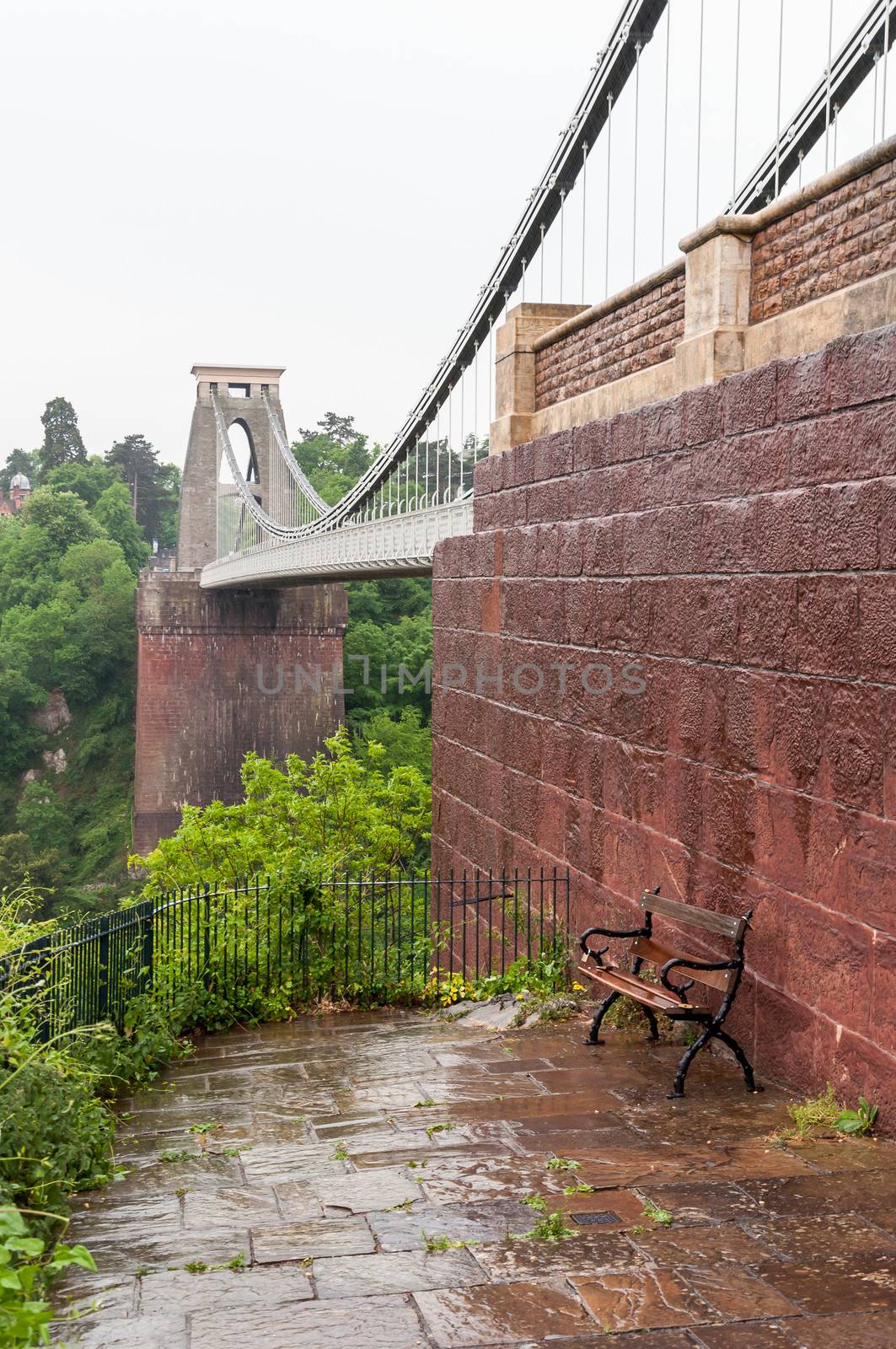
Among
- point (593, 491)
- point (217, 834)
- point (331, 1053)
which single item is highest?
point (593, 491)

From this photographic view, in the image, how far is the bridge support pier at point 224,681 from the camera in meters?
34.6

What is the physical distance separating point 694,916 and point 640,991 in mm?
363

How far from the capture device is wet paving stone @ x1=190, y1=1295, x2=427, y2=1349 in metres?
3.02

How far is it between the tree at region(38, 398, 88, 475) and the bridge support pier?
3874cm

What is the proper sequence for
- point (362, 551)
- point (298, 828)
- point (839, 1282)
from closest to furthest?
point (839, 1282), point (298, 828), point (362, 551)

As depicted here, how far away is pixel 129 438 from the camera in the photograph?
78.6 meters

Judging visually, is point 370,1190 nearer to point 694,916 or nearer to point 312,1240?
point 312,1240

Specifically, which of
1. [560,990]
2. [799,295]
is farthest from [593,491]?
[560,990]

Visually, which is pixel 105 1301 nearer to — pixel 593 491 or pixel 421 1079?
pixel 421 1079

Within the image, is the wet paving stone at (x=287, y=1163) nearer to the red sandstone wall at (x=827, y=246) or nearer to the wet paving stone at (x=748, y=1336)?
the wet paving stone at (x=748, y=1336)

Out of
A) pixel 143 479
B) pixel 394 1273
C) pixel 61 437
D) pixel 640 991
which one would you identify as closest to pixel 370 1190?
pixel 394 1273

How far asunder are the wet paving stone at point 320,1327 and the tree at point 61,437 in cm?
7228

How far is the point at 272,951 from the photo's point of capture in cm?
722

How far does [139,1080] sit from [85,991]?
0.56 metres
